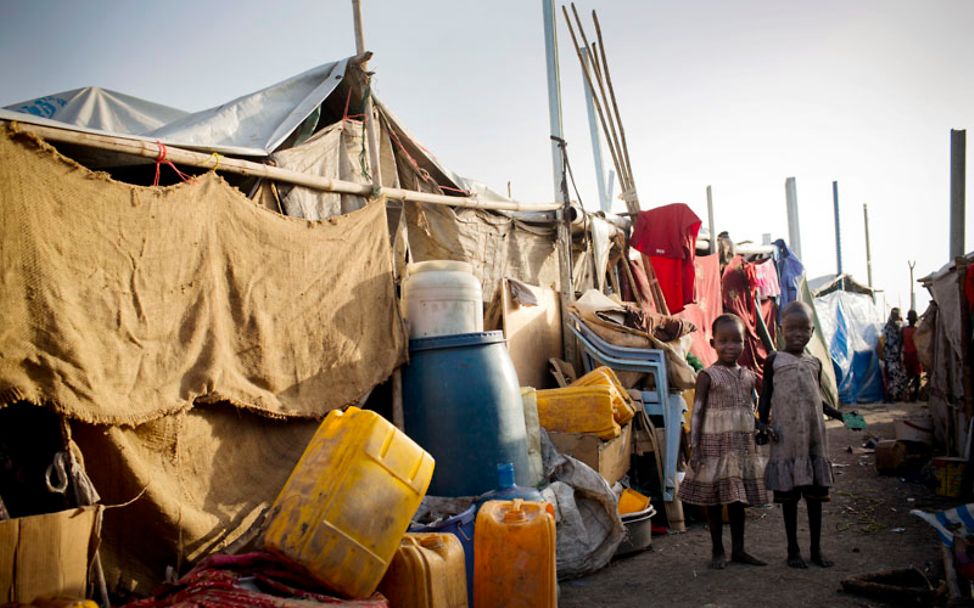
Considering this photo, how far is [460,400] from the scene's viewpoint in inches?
158

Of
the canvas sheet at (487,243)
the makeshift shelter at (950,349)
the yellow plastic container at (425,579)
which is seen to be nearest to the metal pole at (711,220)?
the makeshift shelter at (950,349)

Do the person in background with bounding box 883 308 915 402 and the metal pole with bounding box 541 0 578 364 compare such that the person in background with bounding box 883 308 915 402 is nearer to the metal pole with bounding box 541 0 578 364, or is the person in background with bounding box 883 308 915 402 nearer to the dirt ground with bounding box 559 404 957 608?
the dirt ground with bounding box 559 404 957 608

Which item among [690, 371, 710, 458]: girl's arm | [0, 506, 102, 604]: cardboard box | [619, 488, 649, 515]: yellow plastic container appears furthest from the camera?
[619, 488, 649, 515]: yellow plastic container

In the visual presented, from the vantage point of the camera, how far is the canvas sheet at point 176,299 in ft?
9.27

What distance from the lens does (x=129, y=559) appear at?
315 centimetres

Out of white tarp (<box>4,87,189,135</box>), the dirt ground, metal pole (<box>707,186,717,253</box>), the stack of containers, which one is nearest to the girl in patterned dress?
the dirt ground

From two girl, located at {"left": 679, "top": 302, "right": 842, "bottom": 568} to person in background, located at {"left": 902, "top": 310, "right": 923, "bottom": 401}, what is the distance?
1197 cm

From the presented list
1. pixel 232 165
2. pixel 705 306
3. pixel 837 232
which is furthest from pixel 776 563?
pixel 837 232

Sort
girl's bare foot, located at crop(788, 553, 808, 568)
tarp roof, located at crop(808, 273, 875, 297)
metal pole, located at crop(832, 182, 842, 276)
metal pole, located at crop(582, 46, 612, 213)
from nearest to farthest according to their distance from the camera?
girl's bare foot, located at crop(788, 553, 808, 568)
metal pole, located at crop(582, 46, 612, 213)
tarp roof, located at crop(808, 273, 875, 297)
metal pole, located at crop(832, 182, 842, 276)

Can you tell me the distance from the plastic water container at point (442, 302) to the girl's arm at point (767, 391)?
6.16ft

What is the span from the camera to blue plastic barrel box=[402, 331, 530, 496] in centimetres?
395

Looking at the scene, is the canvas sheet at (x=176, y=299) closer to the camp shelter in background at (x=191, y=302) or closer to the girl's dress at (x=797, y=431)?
the camp shelter in background at (x=191, y=302)

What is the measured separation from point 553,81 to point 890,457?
571 centimetres

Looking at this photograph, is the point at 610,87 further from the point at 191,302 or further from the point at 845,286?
the point at 845,286
